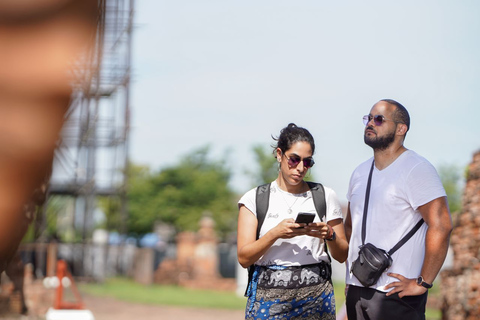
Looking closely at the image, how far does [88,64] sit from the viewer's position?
2.72ft

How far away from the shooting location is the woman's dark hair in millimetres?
3379

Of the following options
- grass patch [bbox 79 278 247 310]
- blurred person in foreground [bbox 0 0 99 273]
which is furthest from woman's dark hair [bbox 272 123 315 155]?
grass patch [bbox 79 278 247 310]

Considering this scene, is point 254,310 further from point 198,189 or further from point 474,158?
point 198,189

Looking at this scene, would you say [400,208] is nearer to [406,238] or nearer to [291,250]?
[406,238]

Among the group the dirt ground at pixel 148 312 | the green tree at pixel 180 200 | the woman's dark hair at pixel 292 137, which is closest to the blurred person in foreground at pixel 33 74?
the woman's dark hair at pixel 292 137

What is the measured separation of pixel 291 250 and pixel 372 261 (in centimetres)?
Answer: 37

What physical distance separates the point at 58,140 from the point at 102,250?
30.9 meters

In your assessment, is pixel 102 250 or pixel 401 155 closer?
pixel 401 155

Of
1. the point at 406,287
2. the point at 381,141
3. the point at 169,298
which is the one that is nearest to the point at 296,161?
the point at 381,141

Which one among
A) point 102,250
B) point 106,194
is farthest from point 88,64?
point 102,250

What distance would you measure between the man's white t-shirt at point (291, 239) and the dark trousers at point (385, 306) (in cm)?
24

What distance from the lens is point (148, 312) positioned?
16.0 m

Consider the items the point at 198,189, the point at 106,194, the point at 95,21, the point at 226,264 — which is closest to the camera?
the point at 95,21

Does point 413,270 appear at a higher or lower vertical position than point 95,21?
lower
